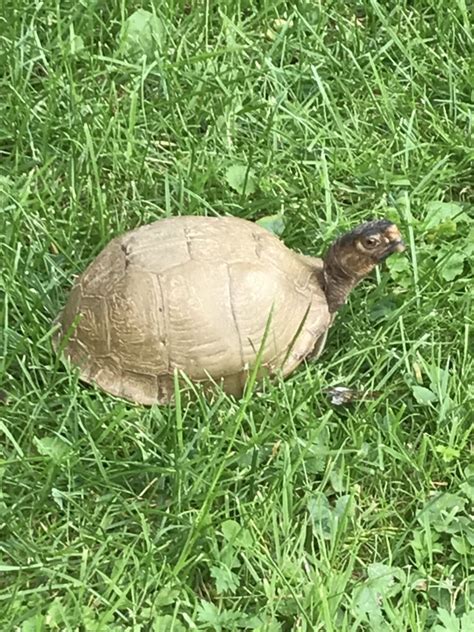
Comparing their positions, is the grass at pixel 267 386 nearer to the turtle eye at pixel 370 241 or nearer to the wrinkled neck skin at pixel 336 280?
the wrinkled neck skin at pixel 336 280

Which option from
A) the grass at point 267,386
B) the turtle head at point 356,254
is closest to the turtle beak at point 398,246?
the turtle head at point 356,254

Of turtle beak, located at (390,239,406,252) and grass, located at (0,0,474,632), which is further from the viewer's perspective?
turtle beak, located at (390,239,406,252)

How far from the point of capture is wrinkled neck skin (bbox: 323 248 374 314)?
7.93ft

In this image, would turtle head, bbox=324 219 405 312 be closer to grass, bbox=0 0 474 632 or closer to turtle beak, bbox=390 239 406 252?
turtle beak, bbox=390 239 406 252

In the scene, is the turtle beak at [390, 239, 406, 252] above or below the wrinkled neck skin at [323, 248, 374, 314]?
above

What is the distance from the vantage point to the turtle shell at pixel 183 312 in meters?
2.23

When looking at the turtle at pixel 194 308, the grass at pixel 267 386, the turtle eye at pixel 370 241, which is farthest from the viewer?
the turtle eye at pixel 370 241

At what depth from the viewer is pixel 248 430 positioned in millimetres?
Result: 2291

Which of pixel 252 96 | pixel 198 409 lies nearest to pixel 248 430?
pixel 198 409

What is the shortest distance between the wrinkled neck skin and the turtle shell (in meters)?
0.10

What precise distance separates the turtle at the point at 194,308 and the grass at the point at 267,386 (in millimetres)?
64

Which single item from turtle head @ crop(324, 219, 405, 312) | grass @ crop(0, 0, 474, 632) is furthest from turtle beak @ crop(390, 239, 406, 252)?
grass @ crop(0, 0, 474, 632)

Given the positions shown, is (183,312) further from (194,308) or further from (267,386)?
(267,386)

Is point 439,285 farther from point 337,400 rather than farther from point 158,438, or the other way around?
point 158,438
